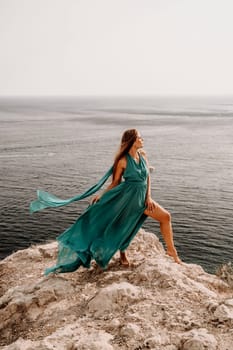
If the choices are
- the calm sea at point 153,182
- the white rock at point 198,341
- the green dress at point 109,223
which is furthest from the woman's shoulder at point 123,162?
the calm sea at point 153,182

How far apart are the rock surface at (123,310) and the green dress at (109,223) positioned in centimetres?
48

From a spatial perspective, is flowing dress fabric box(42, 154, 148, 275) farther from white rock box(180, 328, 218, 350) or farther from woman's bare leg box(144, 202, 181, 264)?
white rock box(180, 328, 218, 350)

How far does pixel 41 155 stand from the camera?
5947 centimetres

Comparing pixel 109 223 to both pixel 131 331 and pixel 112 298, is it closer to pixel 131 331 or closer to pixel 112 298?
pixel 112 298

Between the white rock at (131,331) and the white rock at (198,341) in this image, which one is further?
the white rock at (131,331)

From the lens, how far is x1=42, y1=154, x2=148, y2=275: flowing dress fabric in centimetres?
786

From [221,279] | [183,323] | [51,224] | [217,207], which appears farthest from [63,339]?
[217,207]

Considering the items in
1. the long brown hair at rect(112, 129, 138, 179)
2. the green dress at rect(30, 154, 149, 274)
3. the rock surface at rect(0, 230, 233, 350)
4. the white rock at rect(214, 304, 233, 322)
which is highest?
the long brown hair at rect(112, 129, 138, 179)

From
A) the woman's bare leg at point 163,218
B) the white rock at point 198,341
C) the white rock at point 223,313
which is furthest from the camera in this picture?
the woman's bare leg at point 163,218

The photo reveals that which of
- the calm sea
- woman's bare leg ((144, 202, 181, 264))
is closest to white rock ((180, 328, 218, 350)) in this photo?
woman's bare leg ((144, 202, 181, 264))

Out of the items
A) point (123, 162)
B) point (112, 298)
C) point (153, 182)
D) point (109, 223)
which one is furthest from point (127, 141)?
point (153, 182)

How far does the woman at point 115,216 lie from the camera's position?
25.7ft

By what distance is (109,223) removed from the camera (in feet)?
26.0

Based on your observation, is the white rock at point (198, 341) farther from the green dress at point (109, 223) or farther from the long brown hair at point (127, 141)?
the long brown hair at point (127, 141)
